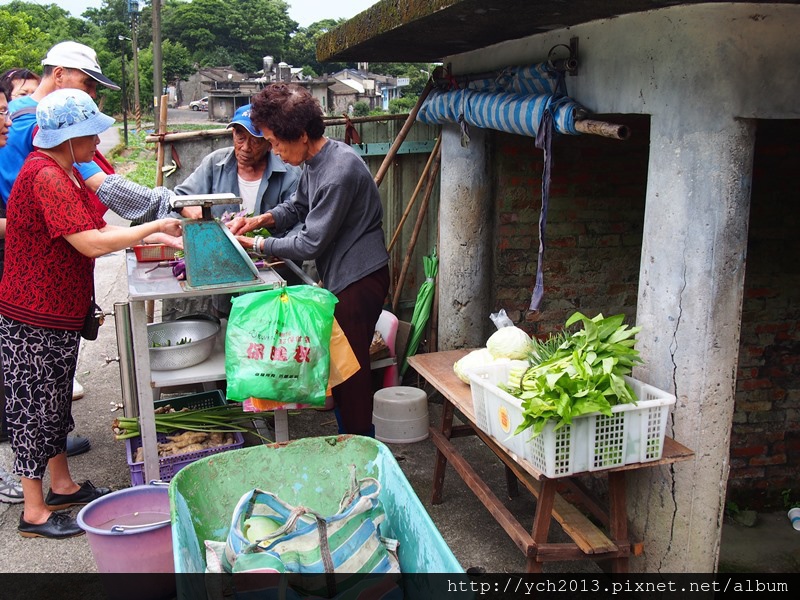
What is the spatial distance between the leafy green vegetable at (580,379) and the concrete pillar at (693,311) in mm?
192

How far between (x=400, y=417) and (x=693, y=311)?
2.43 m

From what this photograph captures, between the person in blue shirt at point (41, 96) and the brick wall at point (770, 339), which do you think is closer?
the person in blue shirt at point (41, 96)

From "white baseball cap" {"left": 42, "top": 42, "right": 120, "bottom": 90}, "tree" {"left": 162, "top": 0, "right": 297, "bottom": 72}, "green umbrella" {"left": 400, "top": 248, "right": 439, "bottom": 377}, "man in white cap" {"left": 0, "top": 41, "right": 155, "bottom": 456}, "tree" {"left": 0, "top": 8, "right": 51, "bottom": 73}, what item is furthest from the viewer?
"tree" {"left": 162, "top": 0, "right": 297, "bottom": 72}

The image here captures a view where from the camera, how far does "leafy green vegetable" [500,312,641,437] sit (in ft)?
8.79

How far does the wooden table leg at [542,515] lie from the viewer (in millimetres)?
2994

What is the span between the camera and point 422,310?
18.8 ft

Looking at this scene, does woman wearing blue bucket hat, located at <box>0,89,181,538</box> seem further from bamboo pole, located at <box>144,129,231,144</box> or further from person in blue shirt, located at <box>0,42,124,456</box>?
bamboo pole, located at <box>144,129,231,144</box>

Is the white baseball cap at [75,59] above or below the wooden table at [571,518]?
above

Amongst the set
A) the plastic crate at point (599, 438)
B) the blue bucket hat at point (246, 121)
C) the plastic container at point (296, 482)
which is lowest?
the plastic container at point (296, 482)

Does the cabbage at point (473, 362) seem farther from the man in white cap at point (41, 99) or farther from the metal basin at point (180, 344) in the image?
the man in white cap at point (41, 99)

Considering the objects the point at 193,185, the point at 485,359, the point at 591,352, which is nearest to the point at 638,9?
the point at 591,352

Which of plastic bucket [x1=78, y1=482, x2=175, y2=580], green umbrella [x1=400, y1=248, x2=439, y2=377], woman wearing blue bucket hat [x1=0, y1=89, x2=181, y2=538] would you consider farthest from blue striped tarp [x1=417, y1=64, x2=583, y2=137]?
plastic bucket [x1=78, y1=482, x2=175, y2=580]

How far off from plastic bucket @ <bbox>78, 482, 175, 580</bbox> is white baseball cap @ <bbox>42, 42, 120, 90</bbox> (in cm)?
242

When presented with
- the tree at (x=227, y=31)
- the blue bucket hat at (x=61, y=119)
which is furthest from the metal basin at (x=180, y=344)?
the tree at (x=227, y=31)
